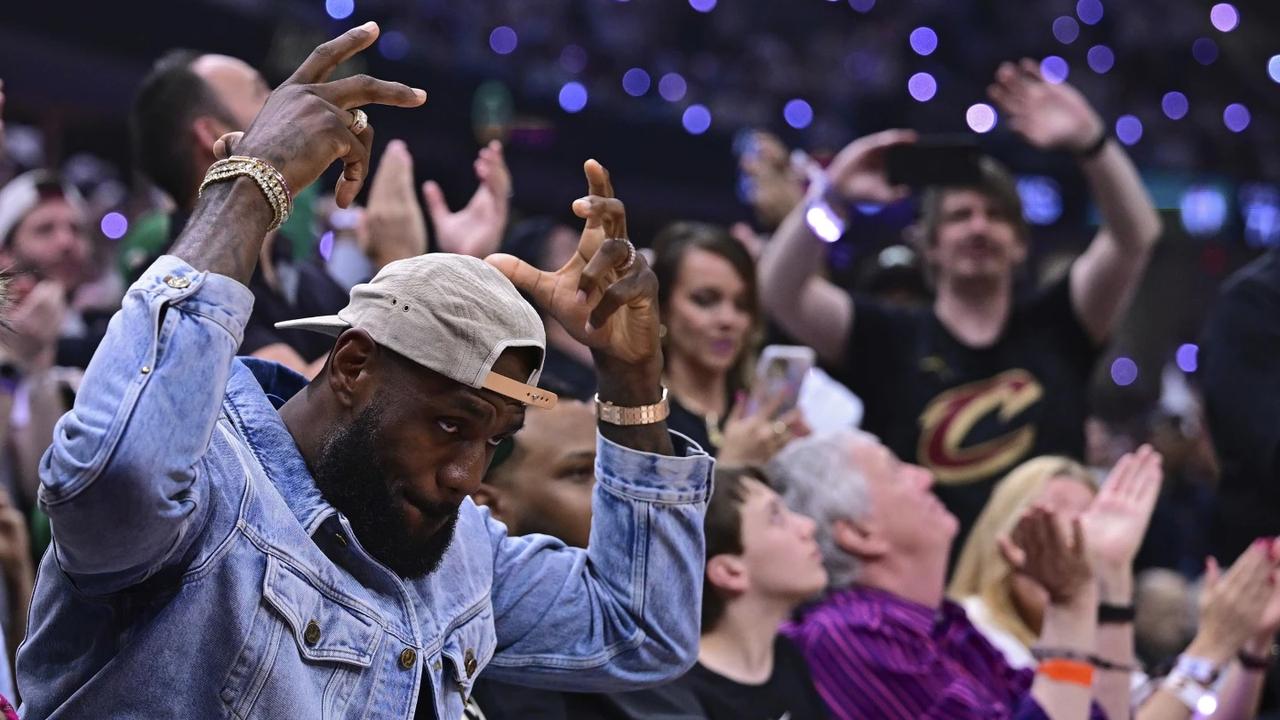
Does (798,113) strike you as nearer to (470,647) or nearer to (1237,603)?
(1237,603)

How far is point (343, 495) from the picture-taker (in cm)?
176

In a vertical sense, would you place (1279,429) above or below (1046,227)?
above

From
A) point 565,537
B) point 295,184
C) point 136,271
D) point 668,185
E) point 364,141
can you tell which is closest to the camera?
point 295,184

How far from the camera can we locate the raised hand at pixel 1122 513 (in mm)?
3250

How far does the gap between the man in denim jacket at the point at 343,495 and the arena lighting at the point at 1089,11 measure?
62.5ft

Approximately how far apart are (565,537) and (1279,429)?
1.85m

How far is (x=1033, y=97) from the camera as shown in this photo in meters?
4.28

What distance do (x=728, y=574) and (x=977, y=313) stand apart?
67.0 inches

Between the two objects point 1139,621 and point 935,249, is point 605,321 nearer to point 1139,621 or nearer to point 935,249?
point 935,249

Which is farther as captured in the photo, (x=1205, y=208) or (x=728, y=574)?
(x=1205, y=208)

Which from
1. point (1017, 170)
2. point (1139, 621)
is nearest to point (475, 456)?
point (1139, 621)

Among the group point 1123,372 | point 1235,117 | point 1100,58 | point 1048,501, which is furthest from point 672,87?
point 1048,501

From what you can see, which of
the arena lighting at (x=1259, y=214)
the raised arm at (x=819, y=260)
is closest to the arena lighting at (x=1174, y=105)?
the arena lighting at (x=1259, y=214)

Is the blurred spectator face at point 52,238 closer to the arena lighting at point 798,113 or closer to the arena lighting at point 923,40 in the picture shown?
the arena lighting at point 798,113
